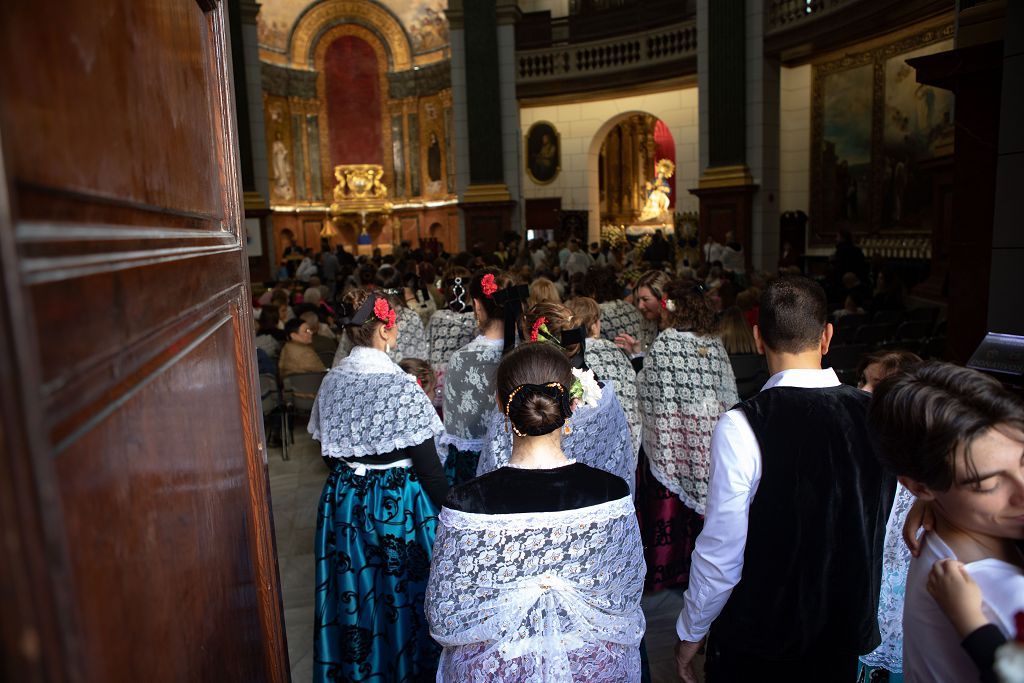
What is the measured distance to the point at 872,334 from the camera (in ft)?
21.5

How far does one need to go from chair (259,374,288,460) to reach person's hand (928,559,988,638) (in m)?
5.50

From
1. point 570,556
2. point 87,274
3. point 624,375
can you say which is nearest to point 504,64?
point 624,375

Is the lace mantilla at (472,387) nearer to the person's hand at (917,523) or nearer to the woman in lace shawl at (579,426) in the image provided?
the woman in lace shawl at (579,426)

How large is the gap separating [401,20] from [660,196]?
9.46m

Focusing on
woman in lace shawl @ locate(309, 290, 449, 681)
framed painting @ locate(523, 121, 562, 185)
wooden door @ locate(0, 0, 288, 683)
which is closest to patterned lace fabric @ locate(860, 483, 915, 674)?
woman in lace shawl @ locate(309, 290, 449, 681)

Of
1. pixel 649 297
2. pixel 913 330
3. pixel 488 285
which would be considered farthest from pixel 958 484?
pixel 913 330

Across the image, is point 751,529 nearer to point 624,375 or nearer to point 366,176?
point 624,375

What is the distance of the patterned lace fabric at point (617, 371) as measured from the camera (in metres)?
3.62

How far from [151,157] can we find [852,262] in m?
11.0

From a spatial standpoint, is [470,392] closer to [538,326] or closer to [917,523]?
[538,326]

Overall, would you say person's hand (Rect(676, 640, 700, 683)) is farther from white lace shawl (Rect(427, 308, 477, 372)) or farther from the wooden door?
white lace shawl (Rect(427, 308, 477, 372))

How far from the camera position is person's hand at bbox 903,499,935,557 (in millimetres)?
1383

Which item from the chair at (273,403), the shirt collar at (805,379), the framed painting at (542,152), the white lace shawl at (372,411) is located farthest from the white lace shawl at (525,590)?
the framed painting at (542,152)

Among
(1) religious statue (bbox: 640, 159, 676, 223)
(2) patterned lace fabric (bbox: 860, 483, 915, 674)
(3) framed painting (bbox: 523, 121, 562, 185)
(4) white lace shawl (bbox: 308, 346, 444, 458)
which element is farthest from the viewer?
(1) religious statue (bbox: 640, 159, 676, 223)
